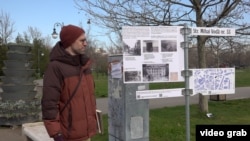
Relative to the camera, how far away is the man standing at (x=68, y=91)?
345cm

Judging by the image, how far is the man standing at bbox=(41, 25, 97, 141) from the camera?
3.45 m

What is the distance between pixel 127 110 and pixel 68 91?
6.02 ft

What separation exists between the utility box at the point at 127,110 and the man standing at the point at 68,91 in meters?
1.45

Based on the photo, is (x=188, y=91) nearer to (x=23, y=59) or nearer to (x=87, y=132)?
(x=87, y=132)

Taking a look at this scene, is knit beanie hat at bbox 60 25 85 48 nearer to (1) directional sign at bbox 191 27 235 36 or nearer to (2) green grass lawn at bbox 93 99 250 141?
(1) directional sign at bbox 191 27 235 36

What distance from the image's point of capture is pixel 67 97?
11.8 feet

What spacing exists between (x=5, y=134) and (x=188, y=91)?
6.38m

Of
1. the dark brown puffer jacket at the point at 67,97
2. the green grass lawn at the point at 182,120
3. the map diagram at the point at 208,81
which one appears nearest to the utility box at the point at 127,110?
the map diagram at the point at 208,81

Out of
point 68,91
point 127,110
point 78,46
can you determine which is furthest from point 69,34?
point 127,110

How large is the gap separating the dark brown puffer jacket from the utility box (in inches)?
56.2

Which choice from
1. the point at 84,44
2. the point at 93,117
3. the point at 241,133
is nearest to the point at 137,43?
the point at 84,44

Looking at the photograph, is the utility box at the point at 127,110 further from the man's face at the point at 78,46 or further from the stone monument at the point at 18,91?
the stone monument at the point at 18,91

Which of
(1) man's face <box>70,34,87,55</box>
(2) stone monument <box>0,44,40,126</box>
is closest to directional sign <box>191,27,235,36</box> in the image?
(1) man's face <box>70,34,87,55</box>

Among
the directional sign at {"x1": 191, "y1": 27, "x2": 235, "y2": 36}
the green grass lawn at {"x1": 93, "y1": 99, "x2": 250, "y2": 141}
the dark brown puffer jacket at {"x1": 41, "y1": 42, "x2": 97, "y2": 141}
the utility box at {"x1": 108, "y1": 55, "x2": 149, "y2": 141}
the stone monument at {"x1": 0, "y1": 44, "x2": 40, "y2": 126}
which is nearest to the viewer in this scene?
the dark brown puffer jacket at {"x1": 41, "y1": 42, "x2": 97, "y2": 141}
